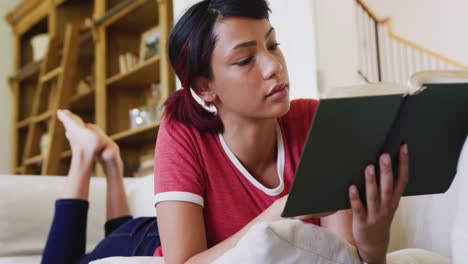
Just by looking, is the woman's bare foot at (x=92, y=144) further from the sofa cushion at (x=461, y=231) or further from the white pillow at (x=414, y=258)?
the sofa cushion at (x=461, y=231)

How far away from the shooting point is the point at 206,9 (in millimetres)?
1021

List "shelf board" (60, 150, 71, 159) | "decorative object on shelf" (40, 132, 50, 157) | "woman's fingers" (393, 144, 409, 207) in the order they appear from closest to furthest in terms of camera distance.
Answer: "woman's fingers" (393, 144, 409, 207) → "shelf board" (60, 150, 71, 159) → "decorative object on shelf" (40, 132, 50, 157)

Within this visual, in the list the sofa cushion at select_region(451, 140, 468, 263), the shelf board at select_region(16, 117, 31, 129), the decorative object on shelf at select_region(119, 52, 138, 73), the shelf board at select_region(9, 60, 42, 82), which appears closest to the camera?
the sofa cushion at select_region(451, 140, 468, 263)

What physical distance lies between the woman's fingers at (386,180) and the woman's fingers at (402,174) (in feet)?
0.04

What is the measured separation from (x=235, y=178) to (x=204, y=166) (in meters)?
0.06

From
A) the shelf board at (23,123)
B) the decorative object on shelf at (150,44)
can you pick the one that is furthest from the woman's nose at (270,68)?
the shelf board at (23,123)

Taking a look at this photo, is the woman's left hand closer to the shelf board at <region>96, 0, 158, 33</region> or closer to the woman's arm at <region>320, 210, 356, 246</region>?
the woman's arm at <region>320, 210, 356, 246</region>

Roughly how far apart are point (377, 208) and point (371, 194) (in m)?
0.04

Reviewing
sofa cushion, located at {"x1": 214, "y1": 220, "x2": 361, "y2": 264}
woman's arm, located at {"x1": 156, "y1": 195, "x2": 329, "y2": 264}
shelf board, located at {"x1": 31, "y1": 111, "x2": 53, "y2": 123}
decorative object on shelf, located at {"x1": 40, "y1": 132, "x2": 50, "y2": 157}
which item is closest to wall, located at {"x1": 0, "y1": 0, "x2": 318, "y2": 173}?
woman's arm, located at {"x1": 156, "y1": 195, "x2": 329, "y2": 264}

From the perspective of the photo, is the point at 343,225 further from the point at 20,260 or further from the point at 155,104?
the point at 155,104

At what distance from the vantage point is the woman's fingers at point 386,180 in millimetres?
678

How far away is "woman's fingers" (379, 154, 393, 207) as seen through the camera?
678 mm

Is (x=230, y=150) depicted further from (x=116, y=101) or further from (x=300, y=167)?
(x=116, y=101)

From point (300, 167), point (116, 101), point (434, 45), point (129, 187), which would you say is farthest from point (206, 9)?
point (434, 45)
